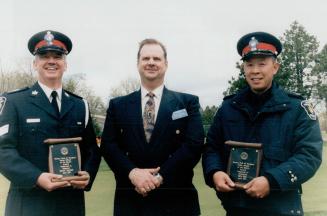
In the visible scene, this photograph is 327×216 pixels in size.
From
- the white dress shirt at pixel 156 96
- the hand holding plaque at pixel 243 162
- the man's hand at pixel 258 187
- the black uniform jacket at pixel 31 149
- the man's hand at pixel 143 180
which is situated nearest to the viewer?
the man's hand at pixel 258 187

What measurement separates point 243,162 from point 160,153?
2.64 feet

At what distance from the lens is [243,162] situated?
342 cm

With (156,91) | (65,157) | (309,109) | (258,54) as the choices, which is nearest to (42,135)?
(65,157)

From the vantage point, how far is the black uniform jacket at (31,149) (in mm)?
3488

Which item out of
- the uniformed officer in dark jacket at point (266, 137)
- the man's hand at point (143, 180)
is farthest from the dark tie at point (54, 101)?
the uniformed officer in dark jacket at point (266, 137)

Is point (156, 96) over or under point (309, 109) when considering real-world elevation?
over

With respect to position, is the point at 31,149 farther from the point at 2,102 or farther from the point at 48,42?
the point at 48,42

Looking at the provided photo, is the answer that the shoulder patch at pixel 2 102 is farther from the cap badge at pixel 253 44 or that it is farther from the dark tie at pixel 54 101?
the cap badge at pixel 253 44

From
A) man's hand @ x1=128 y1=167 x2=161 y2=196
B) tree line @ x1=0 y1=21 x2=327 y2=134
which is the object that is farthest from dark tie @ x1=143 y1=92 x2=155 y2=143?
tree line @ x1=0 y1=21 x2=327 y2=134

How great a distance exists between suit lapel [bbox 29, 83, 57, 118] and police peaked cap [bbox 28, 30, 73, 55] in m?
0.36

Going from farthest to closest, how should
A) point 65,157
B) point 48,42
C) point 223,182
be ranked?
point 48,42
point 65,157
point 223,182

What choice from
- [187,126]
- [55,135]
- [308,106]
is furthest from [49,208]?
[308,106]

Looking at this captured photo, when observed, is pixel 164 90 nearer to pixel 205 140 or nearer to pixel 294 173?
pixel 205 140

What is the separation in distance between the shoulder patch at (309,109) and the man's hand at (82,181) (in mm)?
1937
